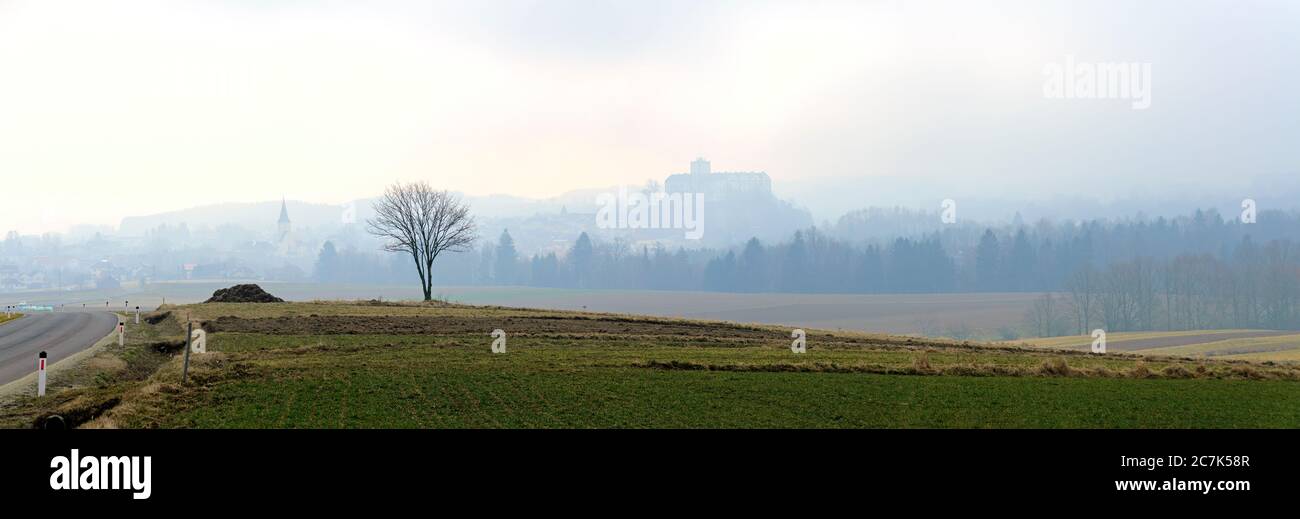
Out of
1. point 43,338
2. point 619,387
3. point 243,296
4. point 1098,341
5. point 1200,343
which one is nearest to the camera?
point 619,387

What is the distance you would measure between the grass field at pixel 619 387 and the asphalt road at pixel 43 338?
7.94 ft

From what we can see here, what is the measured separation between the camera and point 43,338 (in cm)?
4775

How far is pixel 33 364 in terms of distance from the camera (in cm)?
3538

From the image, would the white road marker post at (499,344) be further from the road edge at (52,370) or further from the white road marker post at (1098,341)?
the white road marker post at (1098,341)

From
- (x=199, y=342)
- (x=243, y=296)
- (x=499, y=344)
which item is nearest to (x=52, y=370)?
(x=199, y=342)

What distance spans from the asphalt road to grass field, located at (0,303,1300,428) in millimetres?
2422

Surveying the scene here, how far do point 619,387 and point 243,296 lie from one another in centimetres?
6842

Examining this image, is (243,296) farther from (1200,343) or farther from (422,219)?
(1200,343)

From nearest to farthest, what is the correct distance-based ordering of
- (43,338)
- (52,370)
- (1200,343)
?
1. (52,370)
2. (43,338)
3. (1200,343)

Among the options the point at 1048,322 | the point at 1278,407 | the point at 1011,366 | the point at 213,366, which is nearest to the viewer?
the point at 1278,407

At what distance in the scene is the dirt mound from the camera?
276ft
